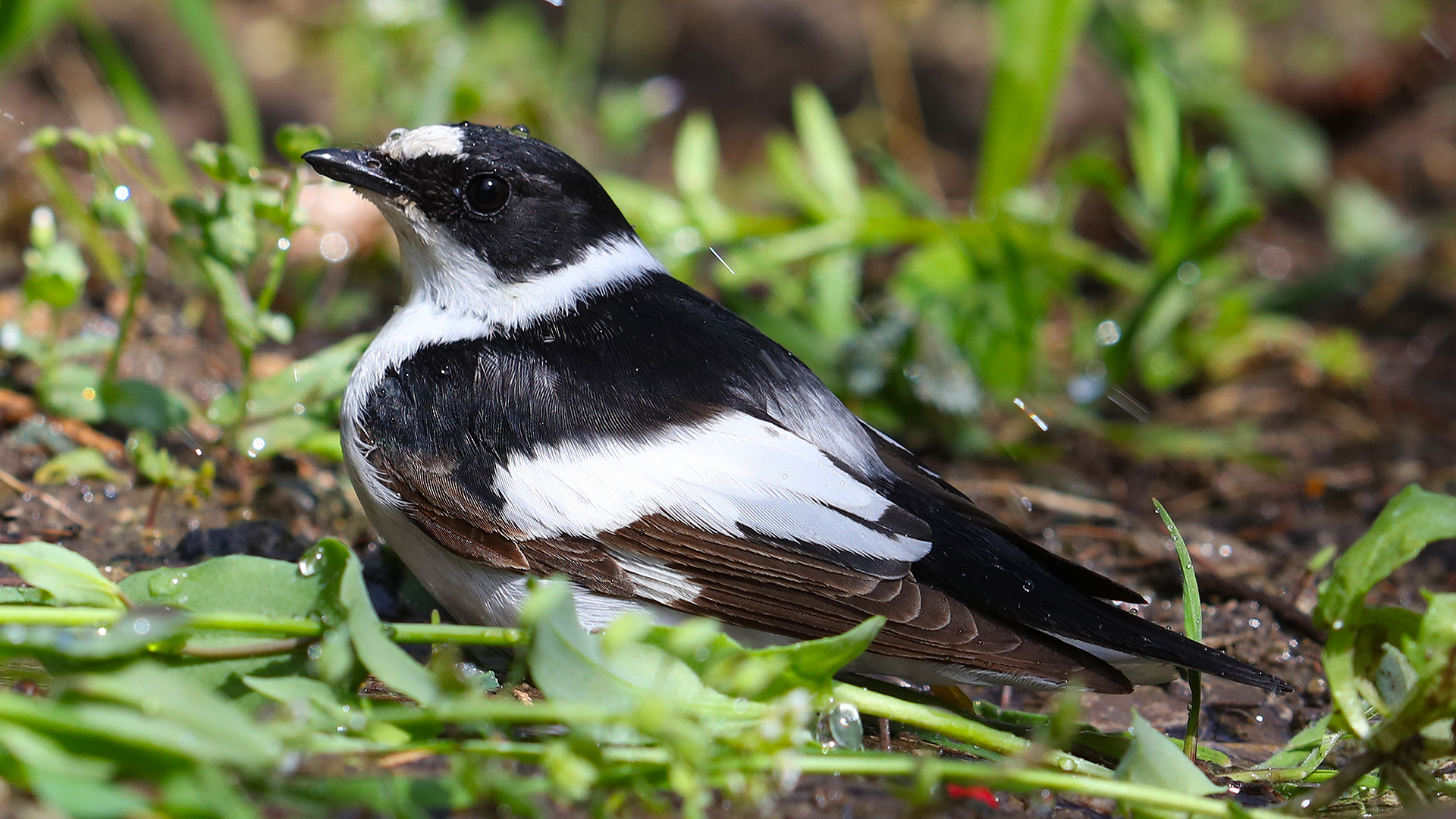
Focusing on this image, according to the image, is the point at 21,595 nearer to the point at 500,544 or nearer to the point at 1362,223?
the point at 500,544

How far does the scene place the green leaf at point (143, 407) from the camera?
303cm

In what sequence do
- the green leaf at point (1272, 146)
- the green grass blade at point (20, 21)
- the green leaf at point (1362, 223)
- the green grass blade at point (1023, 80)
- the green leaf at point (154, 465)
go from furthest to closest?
the green leaf at point (1272, 146)
the green leaf at point (1362, 223)
the green grass blade at point (1023, 80)
the green grass blade at point (20, 21)
the green leaf at point (154, 465)

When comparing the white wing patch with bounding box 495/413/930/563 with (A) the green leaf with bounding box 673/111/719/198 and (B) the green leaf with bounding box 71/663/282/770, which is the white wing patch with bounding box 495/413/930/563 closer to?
(B) the green leaf with bounding box 71/663/282/770

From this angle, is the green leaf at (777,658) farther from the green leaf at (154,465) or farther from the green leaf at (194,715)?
the green leaf at (154,465)

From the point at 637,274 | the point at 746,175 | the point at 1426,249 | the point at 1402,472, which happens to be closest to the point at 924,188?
the point at 746,175

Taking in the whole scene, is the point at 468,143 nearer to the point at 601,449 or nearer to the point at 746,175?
the point at 601,449

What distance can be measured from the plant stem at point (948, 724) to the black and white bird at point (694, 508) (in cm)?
16

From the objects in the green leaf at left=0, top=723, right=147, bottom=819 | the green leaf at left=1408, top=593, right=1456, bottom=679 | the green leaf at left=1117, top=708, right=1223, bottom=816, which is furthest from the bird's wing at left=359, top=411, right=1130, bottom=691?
the green leaf at left=0, top=723, right=147, bottom=819

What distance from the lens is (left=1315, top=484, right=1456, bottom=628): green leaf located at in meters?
2.05

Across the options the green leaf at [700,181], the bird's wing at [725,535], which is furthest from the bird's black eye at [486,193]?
the green leaf at [700,181]

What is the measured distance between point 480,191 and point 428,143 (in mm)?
145

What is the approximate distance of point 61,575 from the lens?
5.87 ft

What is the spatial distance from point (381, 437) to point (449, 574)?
30cm

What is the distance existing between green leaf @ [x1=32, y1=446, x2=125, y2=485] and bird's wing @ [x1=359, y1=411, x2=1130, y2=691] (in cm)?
106
